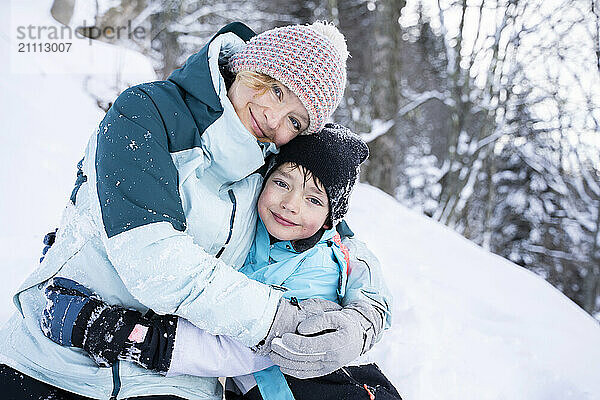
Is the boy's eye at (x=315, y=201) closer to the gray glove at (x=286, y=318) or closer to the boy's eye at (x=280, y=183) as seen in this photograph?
the boy's eye at (x=280, y=183)

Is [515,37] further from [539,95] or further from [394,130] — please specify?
[394,130]

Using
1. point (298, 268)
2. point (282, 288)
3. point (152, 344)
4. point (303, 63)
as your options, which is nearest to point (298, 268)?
point (298, 268)

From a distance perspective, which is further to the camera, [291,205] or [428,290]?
[428,290]

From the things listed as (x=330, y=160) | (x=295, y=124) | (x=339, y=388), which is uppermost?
(x=295, y=124)

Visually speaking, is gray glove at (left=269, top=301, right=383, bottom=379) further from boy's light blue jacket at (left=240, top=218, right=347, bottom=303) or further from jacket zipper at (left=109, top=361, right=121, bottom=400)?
jacket zipper at (left=109, top=361, right=121, bottom=400)

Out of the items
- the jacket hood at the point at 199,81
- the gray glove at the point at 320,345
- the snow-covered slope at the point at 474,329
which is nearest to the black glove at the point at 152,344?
the gray glove at the point at 320,345

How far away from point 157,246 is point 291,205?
23.0 inches

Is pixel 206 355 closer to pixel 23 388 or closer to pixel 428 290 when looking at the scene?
pixel 23 388

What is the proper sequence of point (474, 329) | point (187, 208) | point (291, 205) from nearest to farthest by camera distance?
point (187, 208) → point (291, 205) → point (474, 329)

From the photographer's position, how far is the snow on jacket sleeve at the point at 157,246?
1.19 meters

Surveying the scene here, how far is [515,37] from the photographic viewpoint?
7355 mm

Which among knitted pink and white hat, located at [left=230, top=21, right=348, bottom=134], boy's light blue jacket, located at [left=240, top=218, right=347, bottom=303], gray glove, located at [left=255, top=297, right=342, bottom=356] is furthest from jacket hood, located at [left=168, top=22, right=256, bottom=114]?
gray glove, located at [left=255, top=297, right=342, bottom=356]

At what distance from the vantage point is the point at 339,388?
1.52 metres

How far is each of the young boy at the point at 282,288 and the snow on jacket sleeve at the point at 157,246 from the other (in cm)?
11
